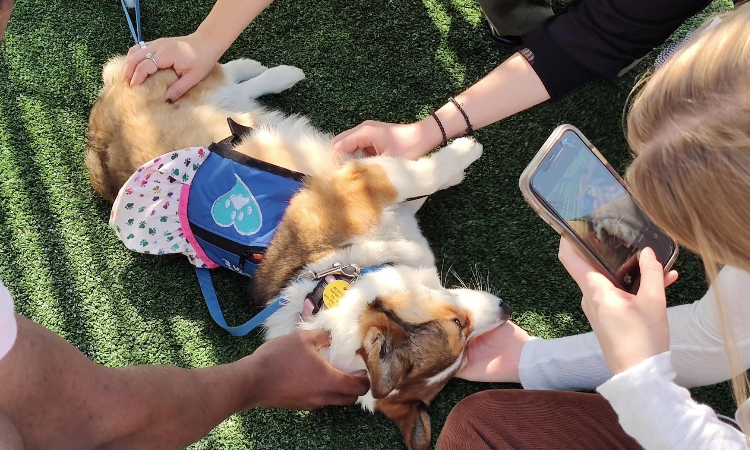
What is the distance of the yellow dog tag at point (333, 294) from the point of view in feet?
7.66

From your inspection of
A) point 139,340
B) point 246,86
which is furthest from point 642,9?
point 139,340

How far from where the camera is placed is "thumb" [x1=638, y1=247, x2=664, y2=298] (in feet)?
5.16

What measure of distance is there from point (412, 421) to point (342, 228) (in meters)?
0.83

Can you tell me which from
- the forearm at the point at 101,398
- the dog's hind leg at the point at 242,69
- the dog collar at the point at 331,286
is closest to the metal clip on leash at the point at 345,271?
the dog collar at the point at 331,286

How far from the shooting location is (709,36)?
1.46m

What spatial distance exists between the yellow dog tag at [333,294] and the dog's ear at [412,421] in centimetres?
46

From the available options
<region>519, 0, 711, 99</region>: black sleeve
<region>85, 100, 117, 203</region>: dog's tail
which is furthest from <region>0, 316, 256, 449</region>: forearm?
<region>519, 0, 711, 99</region>: black sleeve

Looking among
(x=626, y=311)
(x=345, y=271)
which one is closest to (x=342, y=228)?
(x=345, y=271)

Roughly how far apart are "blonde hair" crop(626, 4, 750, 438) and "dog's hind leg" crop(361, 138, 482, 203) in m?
1.06

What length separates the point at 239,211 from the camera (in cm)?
248

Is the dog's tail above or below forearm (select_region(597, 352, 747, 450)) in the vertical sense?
below

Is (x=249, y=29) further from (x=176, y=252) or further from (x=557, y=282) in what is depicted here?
(x=557, y=282)

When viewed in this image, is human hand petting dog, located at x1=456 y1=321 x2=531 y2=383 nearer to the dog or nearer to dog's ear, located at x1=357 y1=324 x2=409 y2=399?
the dog

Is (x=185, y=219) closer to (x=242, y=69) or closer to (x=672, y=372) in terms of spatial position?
(x=242, y=69)
